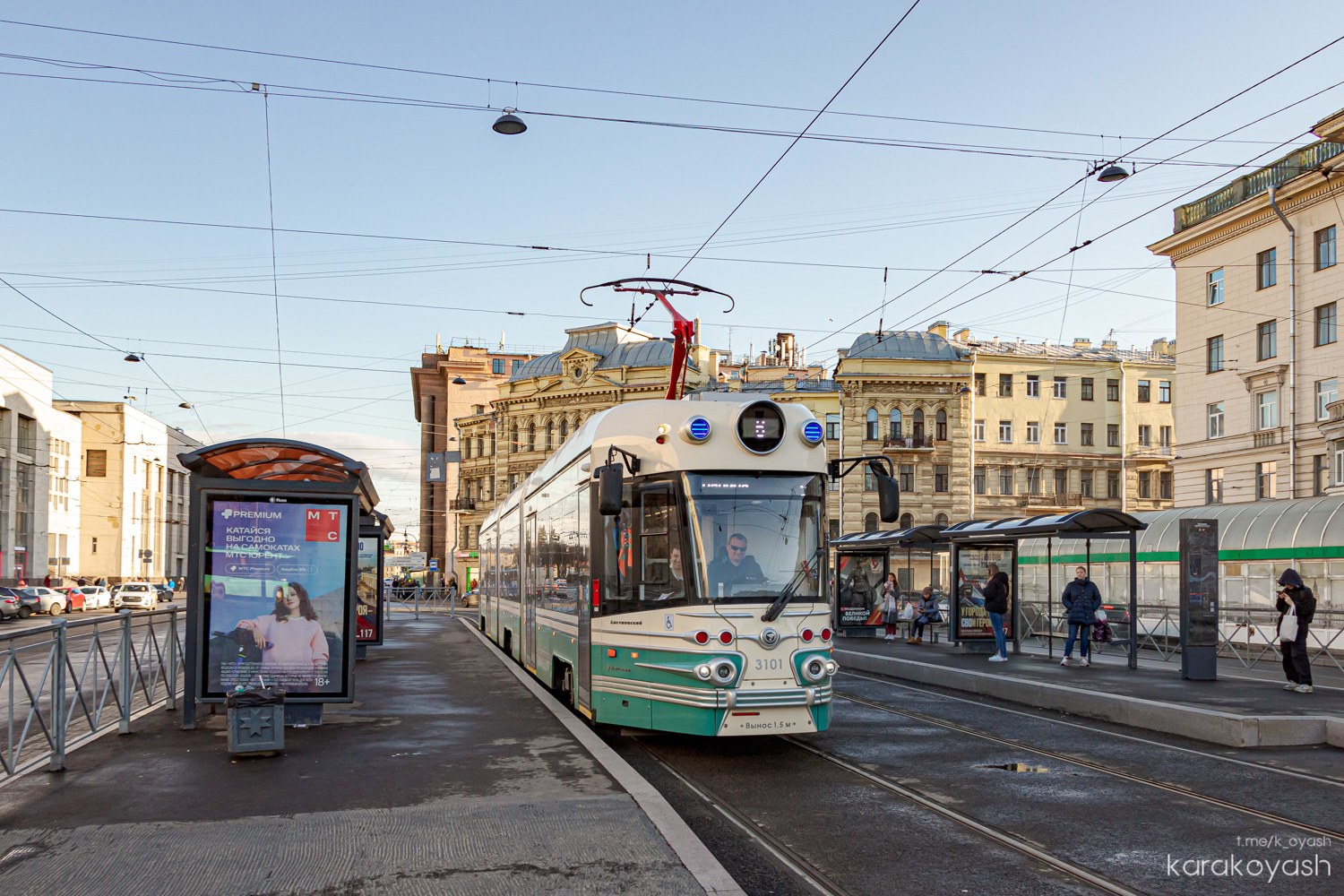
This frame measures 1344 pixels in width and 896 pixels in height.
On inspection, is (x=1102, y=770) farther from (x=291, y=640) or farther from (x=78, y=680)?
(x=78, y=680)

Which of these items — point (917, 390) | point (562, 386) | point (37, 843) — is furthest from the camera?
point (562, 386)

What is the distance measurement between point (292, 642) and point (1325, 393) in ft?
129

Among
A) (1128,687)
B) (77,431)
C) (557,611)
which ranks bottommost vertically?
(1128,687)

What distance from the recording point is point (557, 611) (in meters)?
13.9

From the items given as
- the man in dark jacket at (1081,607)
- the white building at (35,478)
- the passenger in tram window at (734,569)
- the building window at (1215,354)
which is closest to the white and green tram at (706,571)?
the passenger in tram window at (734,569)

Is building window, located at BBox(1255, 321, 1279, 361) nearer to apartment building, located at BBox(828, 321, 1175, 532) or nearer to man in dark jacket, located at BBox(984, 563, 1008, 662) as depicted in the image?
apartment building, located at BBox(828, 321, 1175, 532)

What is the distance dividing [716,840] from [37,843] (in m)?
4.20

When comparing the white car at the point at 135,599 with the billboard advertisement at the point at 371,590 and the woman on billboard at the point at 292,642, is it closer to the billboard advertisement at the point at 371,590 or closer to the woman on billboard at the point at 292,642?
the billboard advertisement at the point at 371,590

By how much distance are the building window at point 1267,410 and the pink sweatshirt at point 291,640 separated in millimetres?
40789

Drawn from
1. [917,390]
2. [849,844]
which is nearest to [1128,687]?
[849,844]

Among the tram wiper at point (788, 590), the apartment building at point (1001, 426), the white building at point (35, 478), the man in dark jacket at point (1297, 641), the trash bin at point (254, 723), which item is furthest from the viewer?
the white building at point (35, 478)

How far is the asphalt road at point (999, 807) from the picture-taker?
6.78 metres

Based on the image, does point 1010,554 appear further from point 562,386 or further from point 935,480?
point 562,386

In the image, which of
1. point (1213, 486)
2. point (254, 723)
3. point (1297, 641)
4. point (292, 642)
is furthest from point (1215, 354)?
point (254, 723)
